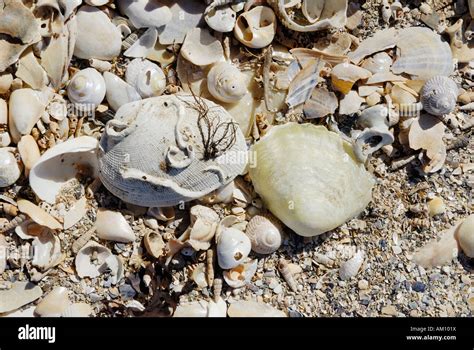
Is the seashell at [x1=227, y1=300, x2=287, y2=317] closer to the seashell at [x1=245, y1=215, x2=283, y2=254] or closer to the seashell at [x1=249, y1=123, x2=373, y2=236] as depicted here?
the seashell at [x1=245, y1=215, x2=283, y2=254]

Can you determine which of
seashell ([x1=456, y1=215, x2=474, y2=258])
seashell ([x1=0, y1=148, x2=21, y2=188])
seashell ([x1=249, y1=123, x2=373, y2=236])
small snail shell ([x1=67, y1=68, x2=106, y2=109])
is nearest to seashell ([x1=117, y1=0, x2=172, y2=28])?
small snail shell ([x1=67, y1=68, x2=106, y2=109])

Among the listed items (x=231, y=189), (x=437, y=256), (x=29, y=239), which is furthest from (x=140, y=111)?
(x=437, y=256)

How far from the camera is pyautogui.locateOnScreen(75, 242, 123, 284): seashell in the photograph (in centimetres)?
371

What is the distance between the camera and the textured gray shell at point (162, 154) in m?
3.63

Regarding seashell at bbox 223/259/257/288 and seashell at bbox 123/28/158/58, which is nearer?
seashell at bbox 223/259/257/288

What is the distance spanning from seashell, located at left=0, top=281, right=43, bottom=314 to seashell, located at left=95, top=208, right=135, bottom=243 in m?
0.42

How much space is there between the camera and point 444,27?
419 cm

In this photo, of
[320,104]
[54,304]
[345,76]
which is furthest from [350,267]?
[54,304]

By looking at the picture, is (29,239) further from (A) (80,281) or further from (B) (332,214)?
(B) (332,214)

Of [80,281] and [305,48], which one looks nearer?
[80,281]

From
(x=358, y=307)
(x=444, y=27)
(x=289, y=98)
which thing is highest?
(x=444, y=27)

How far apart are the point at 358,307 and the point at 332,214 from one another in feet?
1.69

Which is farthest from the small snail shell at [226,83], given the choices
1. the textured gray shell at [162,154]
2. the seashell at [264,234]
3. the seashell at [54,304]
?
the seashell at [54,304]

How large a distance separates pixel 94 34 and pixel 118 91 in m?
0.31
